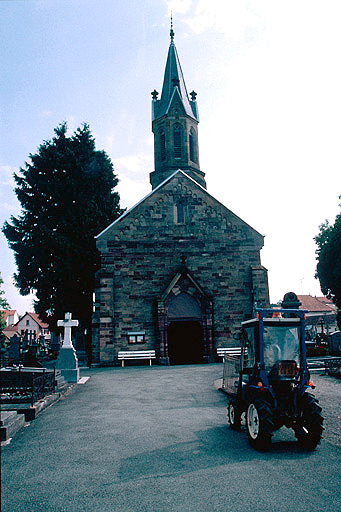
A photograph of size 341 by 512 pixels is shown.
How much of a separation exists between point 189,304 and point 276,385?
51.8 feet

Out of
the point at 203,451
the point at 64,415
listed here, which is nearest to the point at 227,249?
Result: the point at 64,415

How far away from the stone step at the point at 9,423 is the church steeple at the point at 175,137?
23795 millimetres

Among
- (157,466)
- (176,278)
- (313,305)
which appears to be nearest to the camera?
(157,466)

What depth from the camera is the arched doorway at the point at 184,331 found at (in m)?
23.0

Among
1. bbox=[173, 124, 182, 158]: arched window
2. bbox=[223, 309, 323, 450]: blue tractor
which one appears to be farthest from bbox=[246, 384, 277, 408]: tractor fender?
bbox=[173, 124, 182, 158]: arched window

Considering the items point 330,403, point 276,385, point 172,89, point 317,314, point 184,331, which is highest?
point 172,89

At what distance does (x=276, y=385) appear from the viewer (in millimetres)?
7348

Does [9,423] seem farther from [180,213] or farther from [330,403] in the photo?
[180,213]

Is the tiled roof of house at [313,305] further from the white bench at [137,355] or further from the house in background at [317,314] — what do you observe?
the white bench at [137,355]

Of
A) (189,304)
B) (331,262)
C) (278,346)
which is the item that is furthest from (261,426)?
(331,262)

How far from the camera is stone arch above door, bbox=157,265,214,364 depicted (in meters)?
22.7

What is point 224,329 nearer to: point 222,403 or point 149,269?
point 149,269

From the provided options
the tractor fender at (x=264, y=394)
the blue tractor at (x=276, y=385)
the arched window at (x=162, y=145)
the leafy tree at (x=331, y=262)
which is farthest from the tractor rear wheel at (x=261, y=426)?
the leafy tree at (x=331, y=262)

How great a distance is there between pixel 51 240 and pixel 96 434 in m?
21.2
